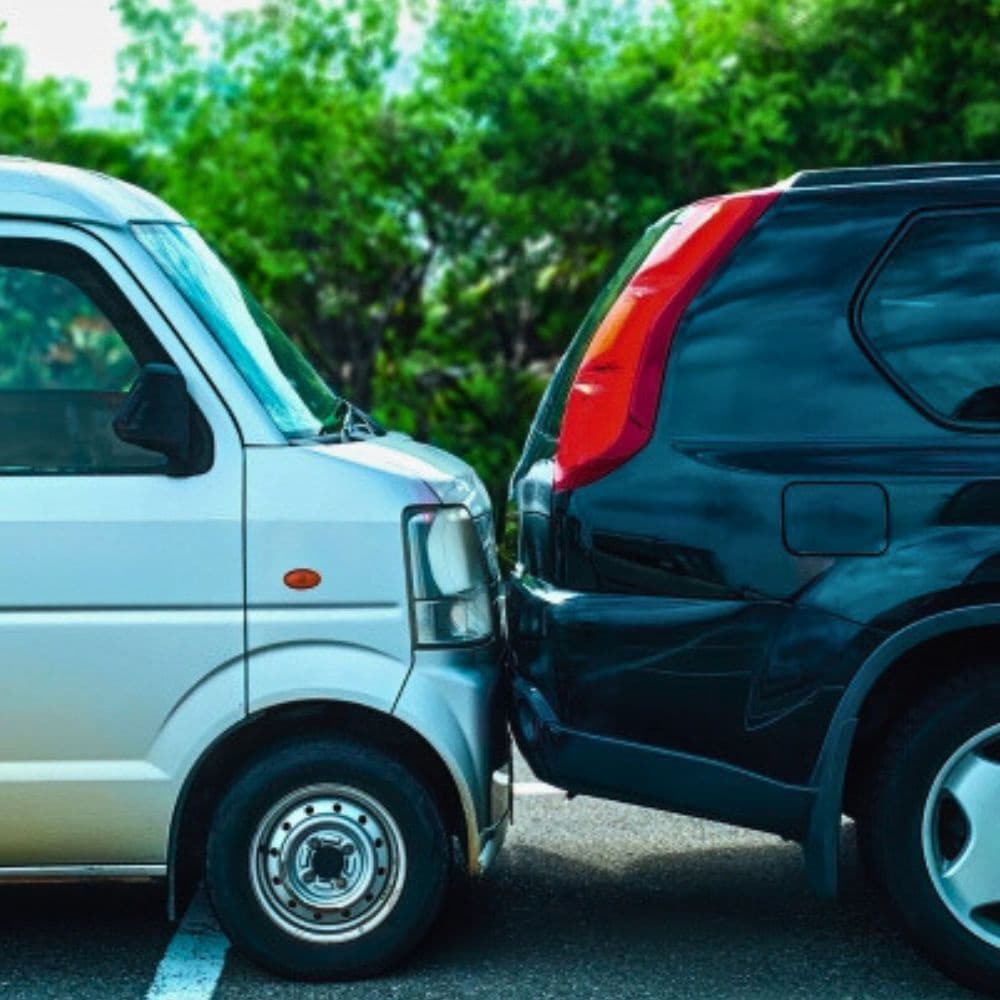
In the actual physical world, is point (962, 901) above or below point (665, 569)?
below

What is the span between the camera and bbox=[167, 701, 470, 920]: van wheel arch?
18.8 feet

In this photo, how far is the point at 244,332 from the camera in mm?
6008

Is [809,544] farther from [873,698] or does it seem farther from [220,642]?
[220,642]

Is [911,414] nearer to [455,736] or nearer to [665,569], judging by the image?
[665,569]

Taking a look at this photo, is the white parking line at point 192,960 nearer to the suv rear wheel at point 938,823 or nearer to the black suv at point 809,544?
the black suv at point 809,544

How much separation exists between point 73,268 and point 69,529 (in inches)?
24.7

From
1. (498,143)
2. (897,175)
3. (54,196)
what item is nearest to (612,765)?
(897,175)

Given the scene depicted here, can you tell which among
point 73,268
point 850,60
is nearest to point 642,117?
point 850,60

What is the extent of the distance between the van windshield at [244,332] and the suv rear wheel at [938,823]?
1.61m

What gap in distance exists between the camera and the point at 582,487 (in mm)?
5660

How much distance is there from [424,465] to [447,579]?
343 millimetres

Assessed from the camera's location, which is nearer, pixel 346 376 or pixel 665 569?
pixel 665 569

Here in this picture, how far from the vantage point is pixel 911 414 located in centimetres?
556

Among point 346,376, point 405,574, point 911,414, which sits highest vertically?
point 911,414
